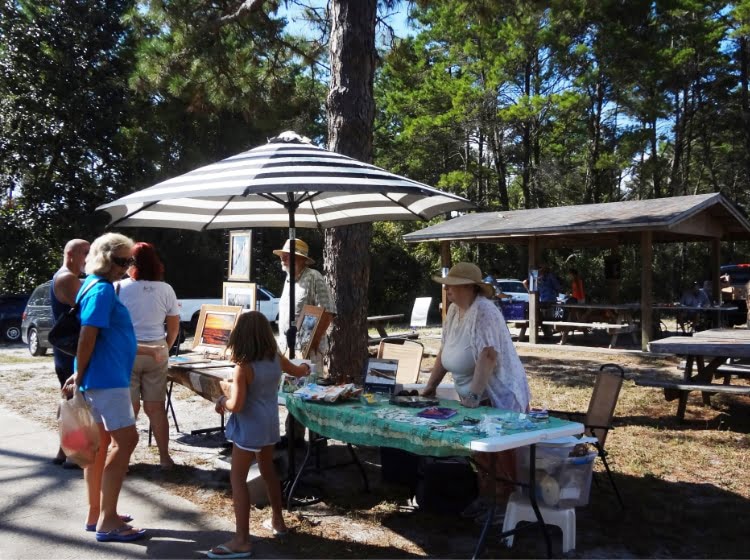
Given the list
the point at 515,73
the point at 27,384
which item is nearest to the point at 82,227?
the point at 27,384

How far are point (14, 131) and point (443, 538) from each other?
20.8m

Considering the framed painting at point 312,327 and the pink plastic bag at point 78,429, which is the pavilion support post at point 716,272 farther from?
the pink plastic bag at point 78,429

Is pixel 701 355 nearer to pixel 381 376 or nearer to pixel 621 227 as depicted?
pixel 381 376

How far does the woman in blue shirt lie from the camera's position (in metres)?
3.66

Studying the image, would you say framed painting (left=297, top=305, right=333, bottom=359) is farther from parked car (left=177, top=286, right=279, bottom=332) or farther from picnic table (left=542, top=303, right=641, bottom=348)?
parked car (left=177, top=286, right=279, bottom=332)

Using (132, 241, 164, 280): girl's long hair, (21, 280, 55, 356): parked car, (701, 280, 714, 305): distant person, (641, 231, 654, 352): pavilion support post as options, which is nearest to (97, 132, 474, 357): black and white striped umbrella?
(132, 241, 164, 280): girl's long hair

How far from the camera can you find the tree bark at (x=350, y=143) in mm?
6676

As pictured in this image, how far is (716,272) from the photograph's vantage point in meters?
16.6

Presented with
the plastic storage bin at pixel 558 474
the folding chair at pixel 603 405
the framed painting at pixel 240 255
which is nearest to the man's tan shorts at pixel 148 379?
the framed painting at pixel 240 255

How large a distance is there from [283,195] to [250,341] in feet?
7.93

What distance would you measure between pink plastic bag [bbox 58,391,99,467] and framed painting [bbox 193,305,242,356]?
2.13m

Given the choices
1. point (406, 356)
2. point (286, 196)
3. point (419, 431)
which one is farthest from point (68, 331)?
point (406, 356)

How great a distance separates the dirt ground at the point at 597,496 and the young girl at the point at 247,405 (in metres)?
0.33

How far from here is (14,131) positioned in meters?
20.3
